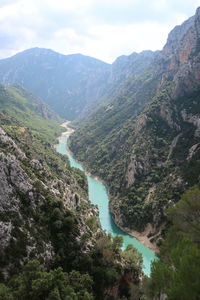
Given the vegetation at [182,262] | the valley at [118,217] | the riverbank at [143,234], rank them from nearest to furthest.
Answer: the vegetation at [182,262] → the valley at [118,217] → the riverbank at [143,234]

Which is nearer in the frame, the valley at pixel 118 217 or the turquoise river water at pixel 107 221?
the valley at pixel 118 217

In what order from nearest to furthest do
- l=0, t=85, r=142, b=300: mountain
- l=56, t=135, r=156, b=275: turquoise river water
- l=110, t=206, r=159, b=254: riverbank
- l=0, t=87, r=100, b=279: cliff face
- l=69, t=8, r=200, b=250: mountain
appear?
l=0, t=85, r=142, b=300: mountain → l=0, t=87, r=100, b=279: cliff face → l=56, t=135, r=156, b=275: turquoise river water → l=110, t=206, r=159, b=254: riverbank → l=69, t=8, r=200, b=250: mountain

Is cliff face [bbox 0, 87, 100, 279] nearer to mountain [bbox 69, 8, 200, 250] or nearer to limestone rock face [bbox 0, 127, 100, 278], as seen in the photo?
limestone rock face [bbox 0, 127, 100, 278]

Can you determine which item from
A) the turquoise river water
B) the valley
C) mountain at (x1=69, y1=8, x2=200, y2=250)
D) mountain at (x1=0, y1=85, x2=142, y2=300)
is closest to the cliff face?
mountain at (x1=0, y1=85, x2=142, y2=300)

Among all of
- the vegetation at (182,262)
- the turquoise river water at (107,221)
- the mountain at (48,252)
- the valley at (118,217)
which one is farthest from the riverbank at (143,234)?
the vegetation at (182,262)

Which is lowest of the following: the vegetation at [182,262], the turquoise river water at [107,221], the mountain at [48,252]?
the turquoise river water at [107,221]

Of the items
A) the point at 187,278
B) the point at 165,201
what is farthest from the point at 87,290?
the point at 165,201

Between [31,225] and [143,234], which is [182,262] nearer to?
[31,225]

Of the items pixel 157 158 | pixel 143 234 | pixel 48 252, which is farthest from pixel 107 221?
pixel 48 252

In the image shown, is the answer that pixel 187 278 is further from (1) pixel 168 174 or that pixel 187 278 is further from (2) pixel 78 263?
(1) pixel 168 174

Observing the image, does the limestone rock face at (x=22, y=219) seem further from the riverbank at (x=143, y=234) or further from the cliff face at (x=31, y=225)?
the riverbank at (x=143, y=234)

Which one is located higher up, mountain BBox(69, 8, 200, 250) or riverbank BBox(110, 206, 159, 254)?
mountain BBox(69, 8, 200, 250)
